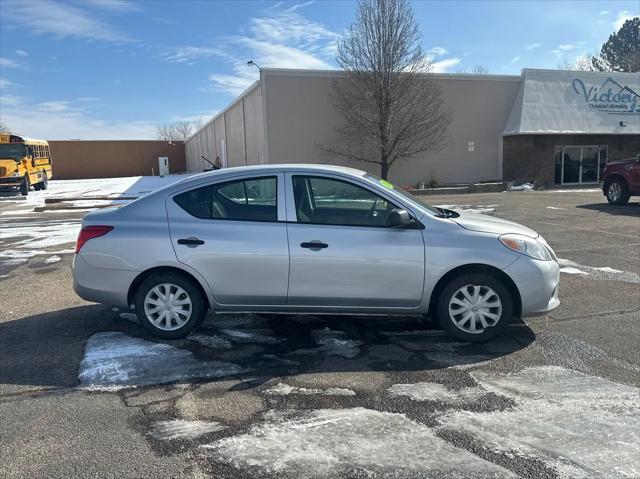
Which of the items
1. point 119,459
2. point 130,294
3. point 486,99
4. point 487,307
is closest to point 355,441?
point 119,459

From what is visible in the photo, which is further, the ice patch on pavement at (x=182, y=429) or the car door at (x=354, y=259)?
the car door at (x=354, y=259)

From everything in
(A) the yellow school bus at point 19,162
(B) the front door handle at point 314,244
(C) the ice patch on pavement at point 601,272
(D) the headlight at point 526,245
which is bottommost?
(C) the ice patch on pavement at point 601,272

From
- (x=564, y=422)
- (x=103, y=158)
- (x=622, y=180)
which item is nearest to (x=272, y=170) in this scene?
(x=564, y=422)

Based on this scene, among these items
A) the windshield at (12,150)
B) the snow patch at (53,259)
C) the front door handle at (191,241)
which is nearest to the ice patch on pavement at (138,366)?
the front door handle at (191,241)

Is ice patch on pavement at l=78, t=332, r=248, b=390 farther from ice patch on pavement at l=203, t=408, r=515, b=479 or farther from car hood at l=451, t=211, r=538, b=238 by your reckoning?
car hood at l=451, t=211, r=538, b=238

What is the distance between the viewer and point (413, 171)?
27547mm

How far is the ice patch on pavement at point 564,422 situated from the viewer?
3064 millimetres

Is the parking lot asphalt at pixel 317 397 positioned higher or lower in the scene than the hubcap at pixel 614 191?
lower

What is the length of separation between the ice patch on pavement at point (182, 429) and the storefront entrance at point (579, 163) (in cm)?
A: 2944

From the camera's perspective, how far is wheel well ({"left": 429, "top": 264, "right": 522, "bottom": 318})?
191 inches

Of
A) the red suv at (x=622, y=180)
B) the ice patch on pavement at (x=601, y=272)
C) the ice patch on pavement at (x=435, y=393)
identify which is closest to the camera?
the ice patch on pavement at (x=435, y=393)

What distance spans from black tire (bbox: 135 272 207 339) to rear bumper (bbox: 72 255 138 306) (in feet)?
0.49

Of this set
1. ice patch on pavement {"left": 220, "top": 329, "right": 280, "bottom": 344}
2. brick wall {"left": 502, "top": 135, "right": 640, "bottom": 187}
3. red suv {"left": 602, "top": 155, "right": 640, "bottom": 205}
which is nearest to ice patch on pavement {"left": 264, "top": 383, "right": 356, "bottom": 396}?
ice patch on pavement {"left": 220, "top": 329, "right": 280, "bottom": 344}

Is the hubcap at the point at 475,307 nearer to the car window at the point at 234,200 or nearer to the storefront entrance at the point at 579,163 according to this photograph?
the car window at the point at 234,200
